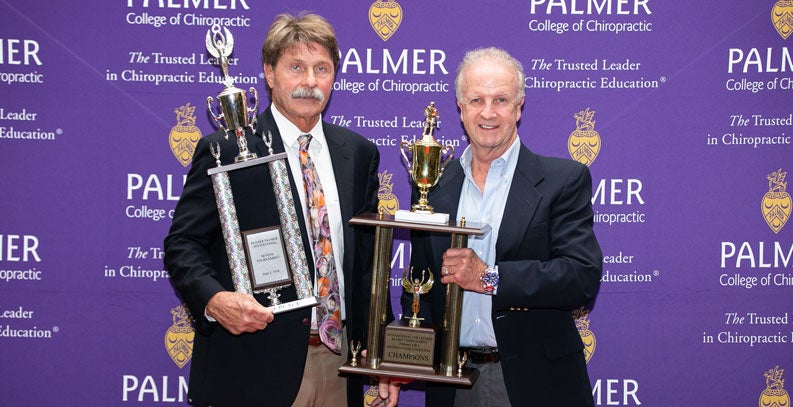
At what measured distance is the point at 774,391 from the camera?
3.48m

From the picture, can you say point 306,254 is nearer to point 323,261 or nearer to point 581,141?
point 323,261

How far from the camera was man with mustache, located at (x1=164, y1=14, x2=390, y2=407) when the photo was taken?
2.25 metres

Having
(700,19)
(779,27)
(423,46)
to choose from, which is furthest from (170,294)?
(779,27)

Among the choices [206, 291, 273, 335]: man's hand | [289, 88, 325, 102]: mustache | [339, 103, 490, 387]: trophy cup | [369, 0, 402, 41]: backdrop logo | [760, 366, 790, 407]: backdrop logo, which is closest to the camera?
[206, 291, 273, 335]: man's hand

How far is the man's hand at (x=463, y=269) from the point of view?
216 centimetres

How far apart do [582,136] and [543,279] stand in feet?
4.63

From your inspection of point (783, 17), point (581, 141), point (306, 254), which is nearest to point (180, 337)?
point (306, 254)

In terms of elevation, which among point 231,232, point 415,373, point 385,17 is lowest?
point 415,373

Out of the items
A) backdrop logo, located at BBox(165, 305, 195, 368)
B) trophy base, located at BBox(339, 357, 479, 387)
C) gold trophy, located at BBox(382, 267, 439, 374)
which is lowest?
backdrop logo, located at BBox(165, 305, 195, 368)

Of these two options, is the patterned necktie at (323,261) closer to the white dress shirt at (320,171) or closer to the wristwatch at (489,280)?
the white dress shirt at (320,171)

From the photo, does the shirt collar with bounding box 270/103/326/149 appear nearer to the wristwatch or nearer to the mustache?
the mustache

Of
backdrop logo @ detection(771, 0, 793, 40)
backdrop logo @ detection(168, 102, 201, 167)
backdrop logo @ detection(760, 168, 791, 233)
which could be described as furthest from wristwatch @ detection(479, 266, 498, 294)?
backdrop logo @ detection(771, 0, 793, 40)

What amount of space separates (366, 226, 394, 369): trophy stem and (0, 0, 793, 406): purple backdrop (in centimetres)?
121

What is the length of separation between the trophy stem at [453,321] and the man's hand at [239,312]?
59 cm
